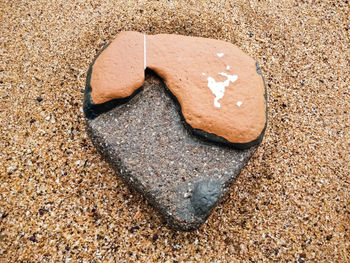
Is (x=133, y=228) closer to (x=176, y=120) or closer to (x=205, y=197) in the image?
(x=205, y=197)

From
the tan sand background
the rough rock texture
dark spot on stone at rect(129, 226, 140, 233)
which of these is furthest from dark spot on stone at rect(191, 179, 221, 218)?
dark spot on stone at rect(129, 226, 140, 233)

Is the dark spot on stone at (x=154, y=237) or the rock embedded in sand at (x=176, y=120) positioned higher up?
the rock embedded in sand at (x=176, y=120)

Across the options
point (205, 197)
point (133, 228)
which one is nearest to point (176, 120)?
point (205, 197)

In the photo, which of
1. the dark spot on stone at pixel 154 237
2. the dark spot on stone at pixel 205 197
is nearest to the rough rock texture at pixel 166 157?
the dark spot on stone at pixel 205 197

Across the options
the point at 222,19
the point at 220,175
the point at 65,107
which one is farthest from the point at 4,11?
the point at 220,175

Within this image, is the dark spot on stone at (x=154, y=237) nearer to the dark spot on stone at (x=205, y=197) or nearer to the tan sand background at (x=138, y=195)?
the tan sand background at (x=138, y=195)
